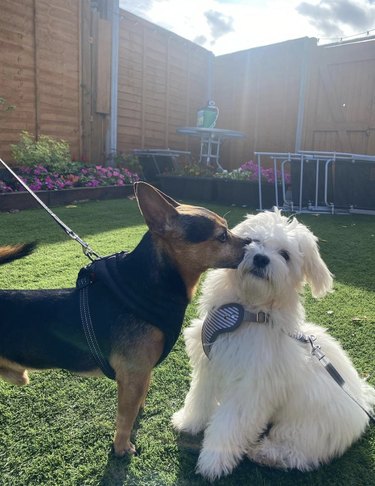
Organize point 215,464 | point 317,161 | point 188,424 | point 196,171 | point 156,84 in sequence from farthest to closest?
1. point 156,84
2. point 196,171
3. point 317,161
4. point 188,424
5. point 215,464

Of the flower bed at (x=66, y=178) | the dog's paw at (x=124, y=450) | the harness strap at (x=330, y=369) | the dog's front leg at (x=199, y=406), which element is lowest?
the dog's paw at (x=124, y=450)

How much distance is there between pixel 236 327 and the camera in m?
2.01

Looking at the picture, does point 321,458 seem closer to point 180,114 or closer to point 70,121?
point 70,121

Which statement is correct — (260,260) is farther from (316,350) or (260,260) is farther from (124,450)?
(124,450)

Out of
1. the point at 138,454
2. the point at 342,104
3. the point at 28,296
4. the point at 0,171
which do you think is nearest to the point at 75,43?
the point at 0,171

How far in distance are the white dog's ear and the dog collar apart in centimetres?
34

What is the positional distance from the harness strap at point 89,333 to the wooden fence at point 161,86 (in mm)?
8044

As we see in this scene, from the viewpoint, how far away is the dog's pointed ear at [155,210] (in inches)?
79.4

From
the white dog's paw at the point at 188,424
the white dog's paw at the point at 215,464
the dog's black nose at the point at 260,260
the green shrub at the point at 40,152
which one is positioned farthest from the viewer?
the green shrub at the point at 40,152

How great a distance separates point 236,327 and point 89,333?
0.75 meters

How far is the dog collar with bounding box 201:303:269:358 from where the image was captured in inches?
79.4

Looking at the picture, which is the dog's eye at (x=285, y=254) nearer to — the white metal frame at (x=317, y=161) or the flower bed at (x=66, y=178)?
the white metal frame at (x=317, y=161)

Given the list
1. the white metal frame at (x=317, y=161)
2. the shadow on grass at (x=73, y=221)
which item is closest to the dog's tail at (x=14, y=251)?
the shadow on grass at (x=73, y=221)

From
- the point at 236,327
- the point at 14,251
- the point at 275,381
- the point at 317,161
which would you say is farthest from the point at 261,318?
the point at 317,161
